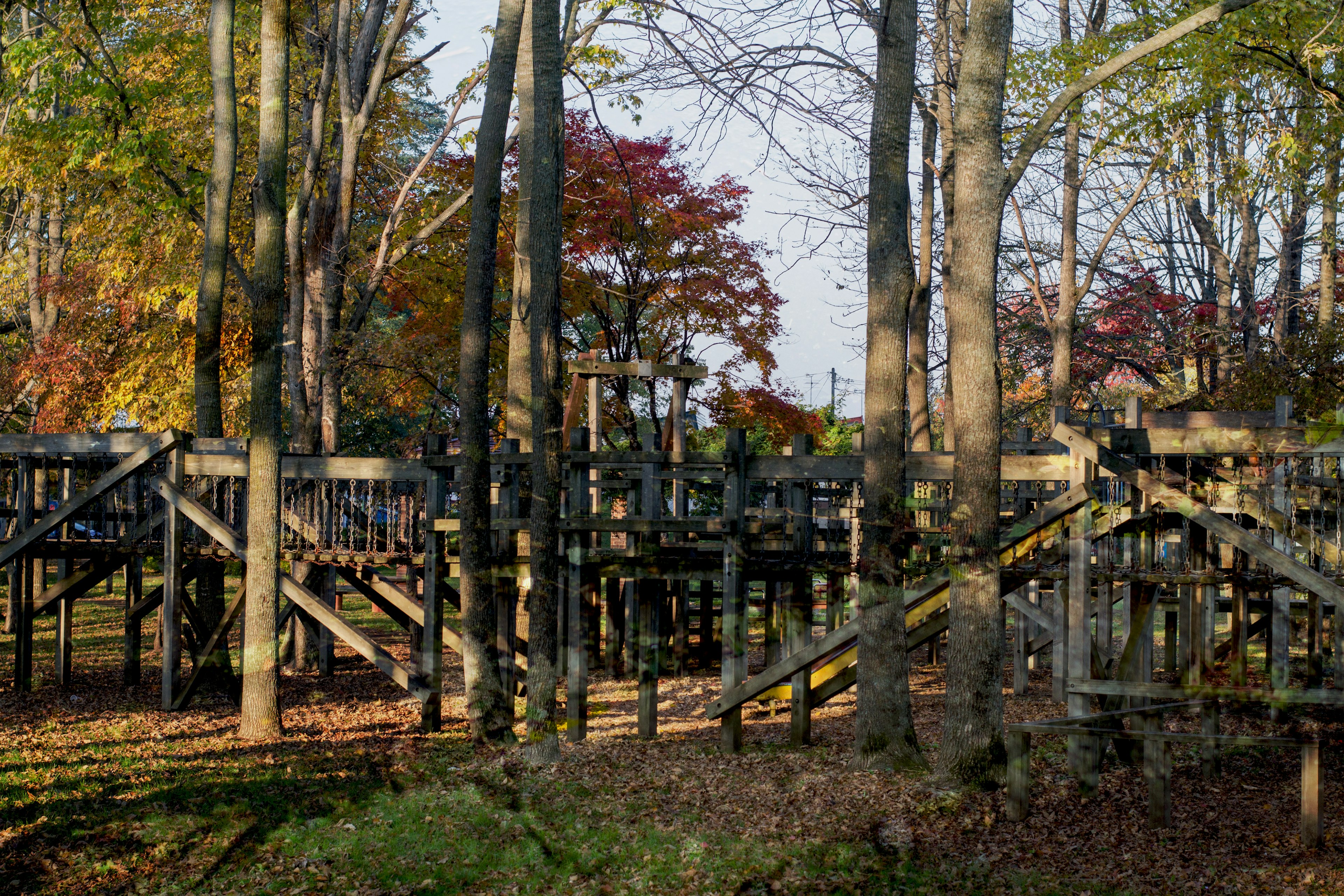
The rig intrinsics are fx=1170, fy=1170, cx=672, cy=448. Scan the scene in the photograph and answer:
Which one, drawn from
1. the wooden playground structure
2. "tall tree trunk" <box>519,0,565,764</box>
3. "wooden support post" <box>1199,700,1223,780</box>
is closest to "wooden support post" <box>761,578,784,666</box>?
the wooden playground structure

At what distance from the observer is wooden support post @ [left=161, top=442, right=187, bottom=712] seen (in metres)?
13.4

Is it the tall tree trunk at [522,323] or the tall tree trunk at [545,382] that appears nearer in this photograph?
the tall tree trunk at [545,382]

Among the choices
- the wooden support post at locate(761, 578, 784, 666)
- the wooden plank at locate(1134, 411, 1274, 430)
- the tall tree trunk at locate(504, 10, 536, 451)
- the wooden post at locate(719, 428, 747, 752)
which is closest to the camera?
the wooden post at locate(719, 428, 747, 752)

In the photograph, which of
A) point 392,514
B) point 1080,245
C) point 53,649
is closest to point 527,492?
point 392,514

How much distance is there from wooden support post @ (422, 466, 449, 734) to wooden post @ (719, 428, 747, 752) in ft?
10.4

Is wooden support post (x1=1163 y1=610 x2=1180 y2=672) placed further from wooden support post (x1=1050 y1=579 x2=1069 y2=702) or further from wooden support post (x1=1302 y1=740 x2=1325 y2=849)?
wooden support post (x1=1302 y1=740 x2=1325 y2=849)

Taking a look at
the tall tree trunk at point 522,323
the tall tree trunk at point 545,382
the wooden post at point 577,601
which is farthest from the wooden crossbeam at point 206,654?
the tall tree trunk at point 545,382

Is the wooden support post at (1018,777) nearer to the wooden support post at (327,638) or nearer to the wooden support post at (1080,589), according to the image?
the wooden support post at (1080,589)

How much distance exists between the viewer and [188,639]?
15883mm

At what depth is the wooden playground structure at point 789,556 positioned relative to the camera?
9773 millimetres

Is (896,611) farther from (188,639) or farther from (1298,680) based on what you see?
(188,639)

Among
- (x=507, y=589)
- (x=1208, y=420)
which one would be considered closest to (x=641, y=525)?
(x=507, y=589)

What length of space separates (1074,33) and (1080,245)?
540 cm

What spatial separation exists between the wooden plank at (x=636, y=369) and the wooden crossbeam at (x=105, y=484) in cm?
570
